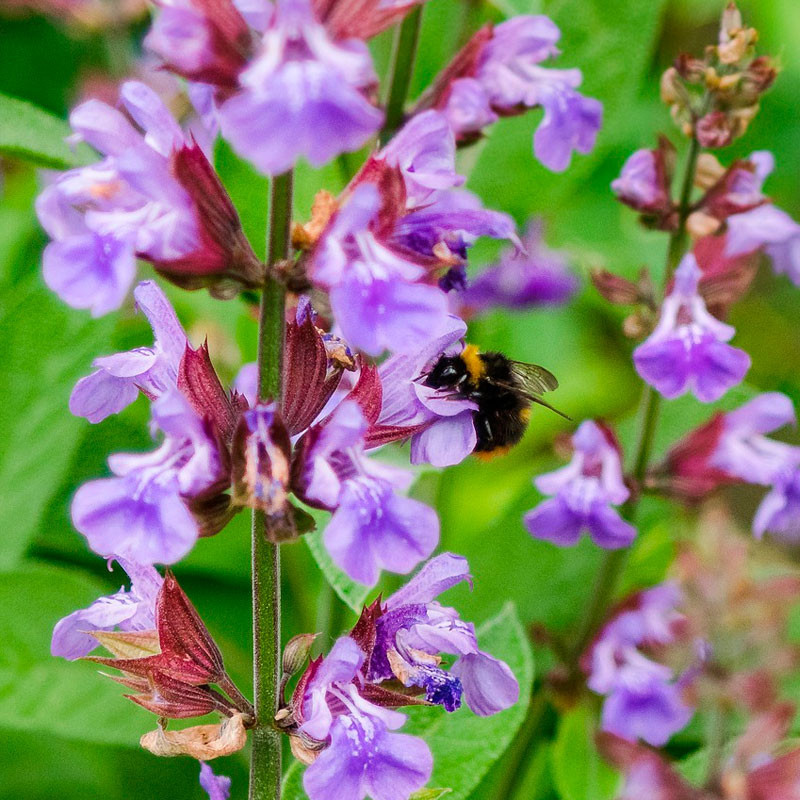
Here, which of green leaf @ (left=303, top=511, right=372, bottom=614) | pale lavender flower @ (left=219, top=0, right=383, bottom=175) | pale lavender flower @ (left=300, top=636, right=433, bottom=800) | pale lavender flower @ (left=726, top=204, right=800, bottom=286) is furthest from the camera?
pale lavender flower @ (left=726, top=204, right=800, bottom=286)

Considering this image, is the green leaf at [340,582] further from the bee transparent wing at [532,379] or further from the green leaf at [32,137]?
the green leaf at [32,137]

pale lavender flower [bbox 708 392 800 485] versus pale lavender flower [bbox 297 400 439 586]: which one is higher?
pale lavender flower [bbox 297 400 439 586]

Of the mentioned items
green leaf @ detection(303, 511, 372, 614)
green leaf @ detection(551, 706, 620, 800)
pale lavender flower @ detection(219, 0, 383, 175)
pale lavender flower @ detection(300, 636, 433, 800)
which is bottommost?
green leaf @ detection(551, 706, 620, 800)

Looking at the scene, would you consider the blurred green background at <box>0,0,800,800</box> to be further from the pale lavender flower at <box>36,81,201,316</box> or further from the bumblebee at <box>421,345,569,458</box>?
the pale lavender flower at <box>36,81,201,316</box>

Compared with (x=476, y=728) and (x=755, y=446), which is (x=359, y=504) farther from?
(x=755, y=446)

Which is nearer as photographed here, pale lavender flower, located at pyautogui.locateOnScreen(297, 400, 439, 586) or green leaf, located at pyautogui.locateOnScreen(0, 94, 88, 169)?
pale lavender flower, located at pyautogui.locateOnScreen(297, 400, 439, 586)

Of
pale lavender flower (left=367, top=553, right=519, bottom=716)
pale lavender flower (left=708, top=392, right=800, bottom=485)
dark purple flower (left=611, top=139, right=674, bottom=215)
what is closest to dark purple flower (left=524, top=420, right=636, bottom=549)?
pale lavender flower (left=708, top=392, right=800, bottom=485)

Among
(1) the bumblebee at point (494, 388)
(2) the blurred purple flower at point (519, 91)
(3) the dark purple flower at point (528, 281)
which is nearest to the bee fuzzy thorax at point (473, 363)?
(1) the bumblebee at point (494, 388)
